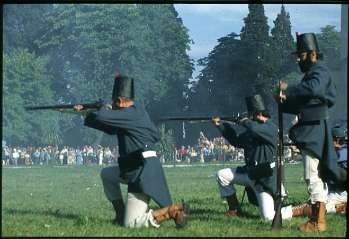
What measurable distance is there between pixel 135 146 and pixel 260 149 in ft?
5.69

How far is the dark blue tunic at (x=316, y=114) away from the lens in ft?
23.2

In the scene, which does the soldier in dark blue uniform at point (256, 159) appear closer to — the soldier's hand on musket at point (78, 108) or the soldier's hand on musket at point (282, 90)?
the soldier's hand on musket at point (282, 90)

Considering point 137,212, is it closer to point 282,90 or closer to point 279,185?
point 279,185

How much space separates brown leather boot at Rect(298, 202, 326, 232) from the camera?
7088 mm

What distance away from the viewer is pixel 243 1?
547 cm

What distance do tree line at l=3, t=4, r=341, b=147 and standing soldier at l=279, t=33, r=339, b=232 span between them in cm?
1755

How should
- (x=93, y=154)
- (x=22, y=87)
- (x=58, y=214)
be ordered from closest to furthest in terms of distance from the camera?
(x=58, y=214)
(x=22, y=87)
(x=93, y=154)

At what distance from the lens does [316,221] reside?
23.5 ft

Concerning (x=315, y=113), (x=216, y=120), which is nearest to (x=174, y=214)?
(x=315, y=113)

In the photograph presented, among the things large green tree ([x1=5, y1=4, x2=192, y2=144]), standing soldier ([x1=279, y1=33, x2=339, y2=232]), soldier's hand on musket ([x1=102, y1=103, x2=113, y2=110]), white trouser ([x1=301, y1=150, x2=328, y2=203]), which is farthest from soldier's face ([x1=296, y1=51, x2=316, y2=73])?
large green tree ([x1=5, y1=4, x2=192, y2=144])

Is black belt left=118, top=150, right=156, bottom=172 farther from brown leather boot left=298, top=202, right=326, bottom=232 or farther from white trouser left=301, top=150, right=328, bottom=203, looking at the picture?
brown leather boot left=298, top=202, right=326, bottom=232

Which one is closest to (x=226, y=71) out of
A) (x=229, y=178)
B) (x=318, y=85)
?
(x=229, y=178)

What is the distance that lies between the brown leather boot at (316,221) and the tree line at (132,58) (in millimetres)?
17701

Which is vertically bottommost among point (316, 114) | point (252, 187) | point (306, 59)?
point (252, 187)
